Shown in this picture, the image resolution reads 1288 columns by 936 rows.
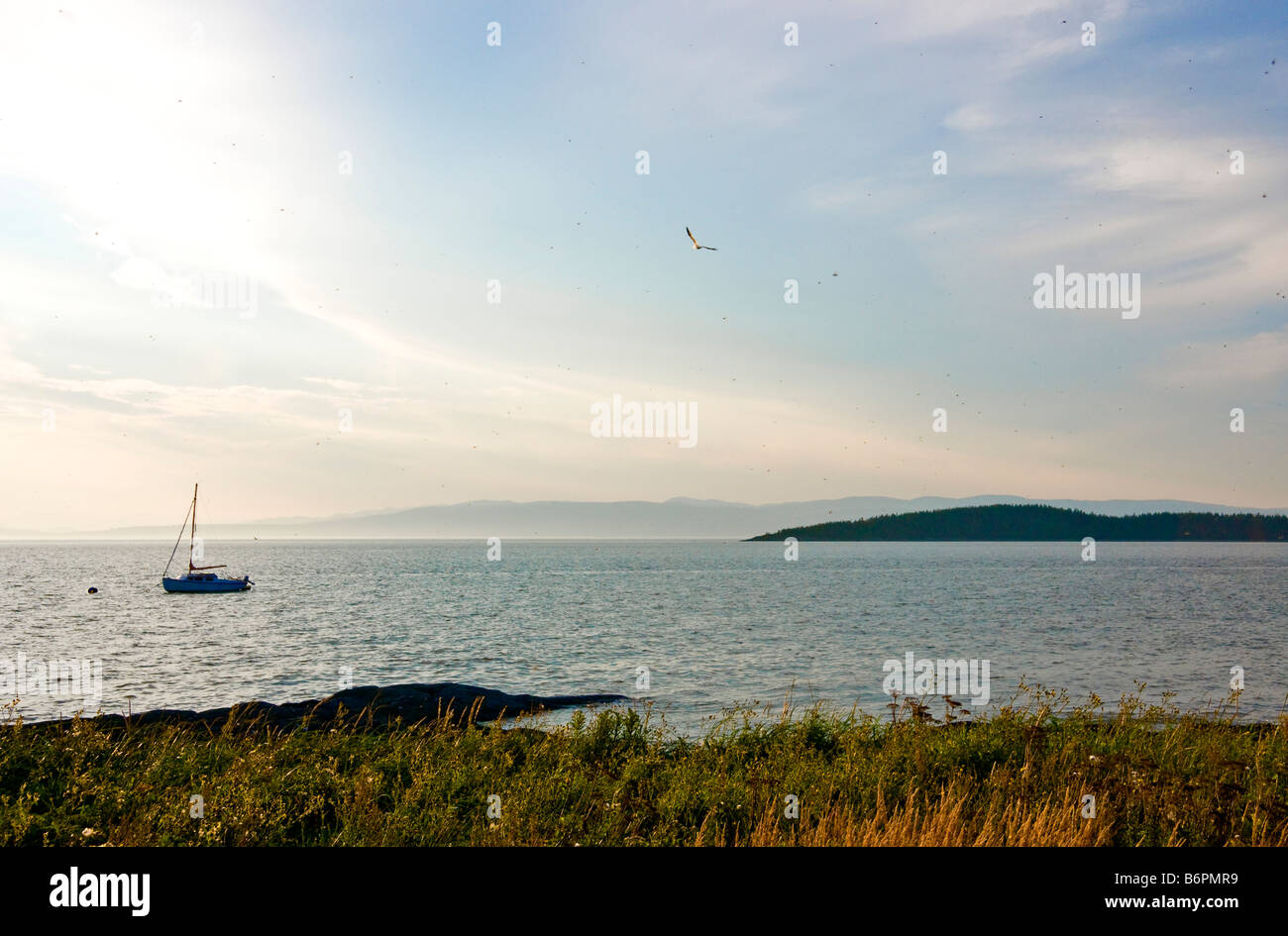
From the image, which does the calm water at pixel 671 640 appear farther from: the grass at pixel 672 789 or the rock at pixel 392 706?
the grass at pixel 672 789

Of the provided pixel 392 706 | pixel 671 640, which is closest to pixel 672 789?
pixel 392 706

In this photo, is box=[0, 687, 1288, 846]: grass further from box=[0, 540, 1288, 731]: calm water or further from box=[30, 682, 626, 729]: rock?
box=[0, 540, 1288, 731]: calm water

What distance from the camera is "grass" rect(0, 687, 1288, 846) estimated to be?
8.37 m

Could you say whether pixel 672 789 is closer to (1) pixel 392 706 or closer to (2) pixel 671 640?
(1) pixel 392 706

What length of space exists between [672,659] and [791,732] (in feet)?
83.4

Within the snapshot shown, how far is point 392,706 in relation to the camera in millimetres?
27188

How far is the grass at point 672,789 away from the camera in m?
8.37

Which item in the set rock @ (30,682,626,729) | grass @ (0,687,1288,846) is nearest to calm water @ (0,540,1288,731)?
rock @ (30,682,626,729)

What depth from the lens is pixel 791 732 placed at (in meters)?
15.1

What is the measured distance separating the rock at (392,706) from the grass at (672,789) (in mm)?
10375

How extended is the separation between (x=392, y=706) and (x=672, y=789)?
19449 mm

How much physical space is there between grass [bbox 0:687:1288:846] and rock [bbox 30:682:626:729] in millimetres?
10375
